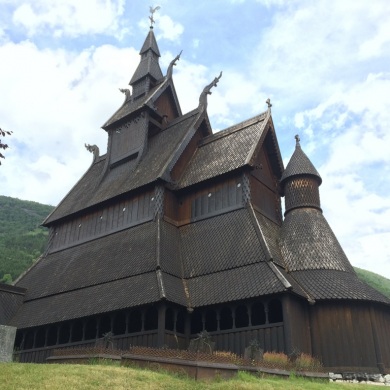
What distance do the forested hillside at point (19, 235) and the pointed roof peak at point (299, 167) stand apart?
129ft

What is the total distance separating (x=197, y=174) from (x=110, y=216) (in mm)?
6948

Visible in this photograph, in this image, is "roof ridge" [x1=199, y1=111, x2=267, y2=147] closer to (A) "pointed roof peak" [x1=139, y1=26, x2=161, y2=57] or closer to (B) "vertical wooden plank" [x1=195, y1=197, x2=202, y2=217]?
(B) "vertical wooden plank" [x1=195, y1=197, x2=202, y2=217]

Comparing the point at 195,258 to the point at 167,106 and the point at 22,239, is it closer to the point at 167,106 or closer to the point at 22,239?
the point at 167,106

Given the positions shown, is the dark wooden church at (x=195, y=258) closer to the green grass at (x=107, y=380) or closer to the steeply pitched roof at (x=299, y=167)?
the steeply pitched roof at (x=299, y=167)

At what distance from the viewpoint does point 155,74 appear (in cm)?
4391

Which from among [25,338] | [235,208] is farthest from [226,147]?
[25,338]

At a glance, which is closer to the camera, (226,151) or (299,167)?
(299,167)

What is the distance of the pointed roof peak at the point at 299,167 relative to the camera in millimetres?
30938

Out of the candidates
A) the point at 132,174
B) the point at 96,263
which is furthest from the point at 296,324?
the point at 132,174

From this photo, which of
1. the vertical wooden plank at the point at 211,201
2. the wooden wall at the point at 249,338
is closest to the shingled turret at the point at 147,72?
the vertical wooden plank at the point at 211,201

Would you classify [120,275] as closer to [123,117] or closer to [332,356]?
[332,356]

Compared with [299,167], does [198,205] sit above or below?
below

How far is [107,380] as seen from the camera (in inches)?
562

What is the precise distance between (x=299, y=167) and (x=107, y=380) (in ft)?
67.9
